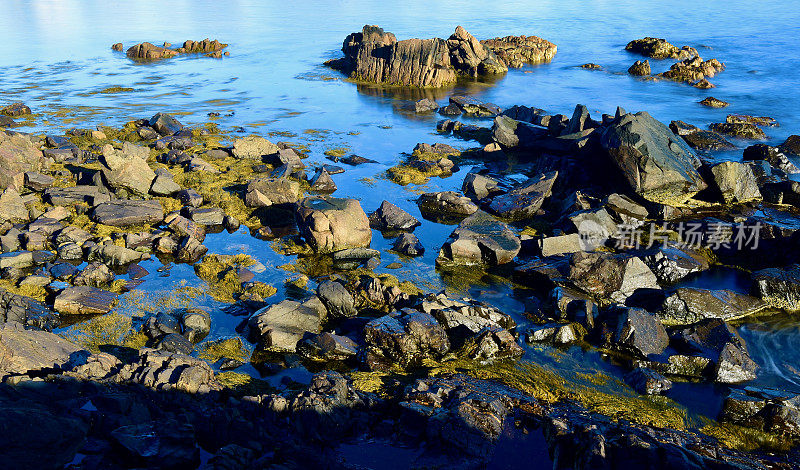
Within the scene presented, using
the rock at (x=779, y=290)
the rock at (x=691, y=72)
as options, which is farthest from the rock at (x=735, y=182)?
the rock at (x=691, y=72)

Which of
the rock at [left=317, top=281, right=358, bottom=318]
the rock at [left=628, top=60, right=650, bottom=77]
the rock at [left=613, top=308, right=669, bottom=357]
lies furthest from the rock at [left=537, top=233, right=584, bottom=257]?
the rock at [left=628, top=60, right=650, bottom=77]

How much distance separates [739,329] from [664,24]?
42.6 metres

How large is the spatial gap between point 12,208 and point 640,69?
26.7 metres

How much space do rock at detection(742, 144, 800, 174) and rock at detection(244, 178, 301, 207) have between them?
11.6 metres

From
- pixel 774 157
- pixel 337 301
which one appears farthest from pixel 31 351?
pixel 774 157

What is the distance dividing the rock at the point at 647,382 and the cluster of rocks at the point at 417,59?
20.0m

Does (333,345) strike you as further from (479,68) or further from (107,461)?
(479,68)

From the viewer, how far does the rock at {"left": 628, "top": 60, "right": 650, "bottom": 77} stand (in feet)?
91.4

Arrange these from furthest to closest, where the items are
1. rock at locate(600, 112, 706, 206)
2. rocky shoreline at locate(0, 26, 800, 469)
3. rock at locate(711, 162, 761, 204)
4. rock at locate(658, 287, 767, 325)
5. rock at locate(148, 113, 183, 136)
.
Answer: rock at locate(148, 113, 183, 136) < rock at locate(711, 162, 761, 204) < rock at locate(600, 112, 706, 206) < rock at locate(658, 287, 767, 325) < rocky shoreline at locate(0, 26, 800, 469)

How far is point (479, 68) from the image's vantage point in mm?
27844

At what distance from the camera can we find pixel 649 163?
11711mm

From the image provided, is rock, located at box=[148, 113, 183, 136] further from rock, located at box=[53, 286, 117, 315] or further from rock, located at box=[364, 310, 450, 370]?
rock, located at box=[364, 310, 450, 370]

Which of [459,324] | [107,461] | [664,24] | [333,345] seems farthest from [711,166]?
[664,24]

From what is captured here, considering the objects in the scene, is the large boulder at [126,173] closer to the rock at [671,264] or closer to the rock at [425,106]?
the rock at [671,264]
